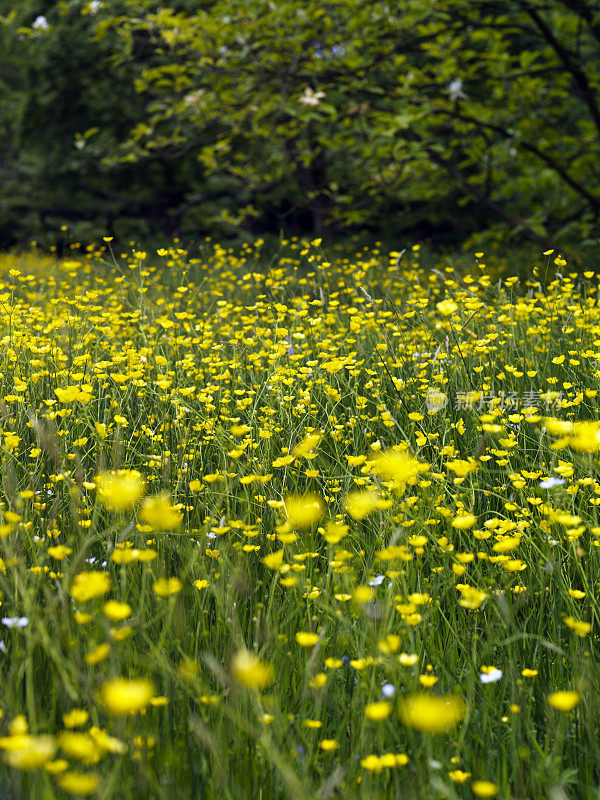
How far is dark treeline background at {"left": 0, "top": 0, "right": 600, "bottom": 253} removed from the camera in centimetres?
602

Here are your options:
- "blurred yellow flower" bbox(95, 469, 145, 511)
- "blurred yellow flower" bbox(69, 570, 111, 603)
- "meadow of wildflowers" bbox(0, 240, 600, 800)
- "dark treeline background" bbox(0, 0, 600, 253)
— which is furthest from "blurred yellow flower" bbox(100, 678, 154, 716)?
"dark treeline background" bbox(0, 0, 600, 253)

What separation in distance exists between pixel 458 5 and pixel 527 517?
17.7ft

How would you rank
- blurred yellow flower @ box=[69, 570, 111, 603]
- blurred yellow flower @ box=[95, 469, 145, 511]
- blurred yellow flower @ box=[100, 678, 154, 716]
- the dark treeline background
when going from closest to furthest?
blurred yellow flower @ box=[100, 678, 154, 716]
blurred yellow flower @ box=[69, 570, 111, 603]
blurred yellow flower @ box=[95, 469, 145, 511]
the dark treeline background

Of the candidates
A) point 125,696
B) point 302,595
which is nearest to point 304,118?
point 302,595

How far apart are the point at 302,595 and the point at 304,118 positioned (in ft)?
15.4

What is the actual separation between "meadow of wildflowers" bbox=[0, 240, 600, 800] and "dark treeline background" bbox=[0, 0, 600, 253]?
10.4ft

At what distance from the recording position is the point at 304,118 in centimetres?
554

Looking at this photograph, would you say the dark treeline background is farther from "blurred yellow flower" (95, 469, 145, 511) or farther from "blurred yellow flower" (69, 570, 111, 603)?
"blurred yellow flower" (69, 570, 111, 603)

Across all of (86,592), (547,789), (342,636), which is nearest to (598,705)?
(547,789)

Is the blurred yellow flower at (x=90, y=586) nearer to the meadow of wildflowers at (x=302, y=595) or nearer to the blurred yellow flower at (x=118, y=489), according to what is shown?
the meadow of wildflowers at (x=302, y=595)

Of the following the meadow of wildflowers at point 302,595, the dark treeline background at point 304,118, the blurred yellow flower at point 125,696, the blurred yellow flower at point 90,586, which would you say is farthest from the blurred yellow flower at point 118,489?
the dark treeline background at point 304,118

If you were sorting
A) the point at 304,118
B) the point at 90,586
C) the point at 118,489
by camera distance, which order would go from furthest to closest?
the point at 304,118
the point at 118,489
the point at 90,586

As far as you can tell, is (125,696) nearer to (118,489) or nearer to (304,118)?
(118,489)

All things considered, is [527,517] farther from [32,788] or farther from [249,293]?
[249,293]
